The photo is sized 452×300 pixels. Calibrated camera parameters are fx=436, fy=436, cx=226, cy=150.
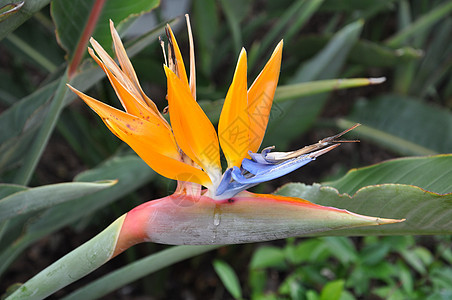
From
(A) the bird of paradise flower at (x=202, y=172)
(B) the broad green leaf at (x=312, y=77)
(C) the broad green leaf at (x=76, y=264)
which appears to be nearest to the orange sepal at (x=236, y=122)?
(A) the bird of paradise flower at (x=202, y=172)

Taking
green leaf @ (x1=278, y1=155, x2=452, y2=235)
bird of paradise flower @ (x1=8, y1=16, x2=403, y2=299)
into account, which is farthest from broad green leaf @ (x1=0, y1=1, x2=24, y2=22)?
green leaf @ (x1=278, y1=155, x2=452, y2=235)

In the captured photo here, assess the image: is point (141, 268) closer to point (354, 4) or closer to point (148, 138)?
point (148, 138)

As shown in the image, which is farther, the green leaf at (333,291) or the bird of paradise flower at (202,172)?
the green leaf at (333,291)

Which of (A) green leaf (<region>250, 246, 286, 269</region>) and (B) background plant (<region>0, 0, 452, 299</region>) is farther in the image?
(A) green leaf (<region>250, 246, 286, 269</region>)

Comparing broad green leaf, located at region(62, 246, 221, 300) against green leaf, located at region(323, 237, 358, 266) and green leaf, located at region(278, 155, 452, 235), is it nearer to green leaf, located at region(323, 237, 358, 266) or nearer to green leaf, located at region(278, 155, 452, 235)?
green leaf, located at region(278, 155, 452, 235)

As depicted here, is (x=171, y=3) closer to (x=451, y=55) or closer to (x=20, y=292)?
(x=451, y=55)

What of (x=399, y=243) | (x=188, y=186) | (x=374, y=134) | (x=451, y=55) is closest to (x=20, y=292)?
(x=188, y=186)

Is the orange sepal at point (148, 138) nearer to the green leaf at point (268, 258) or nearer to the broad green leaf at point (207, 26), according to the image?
the green leaf at point (268, 258)
